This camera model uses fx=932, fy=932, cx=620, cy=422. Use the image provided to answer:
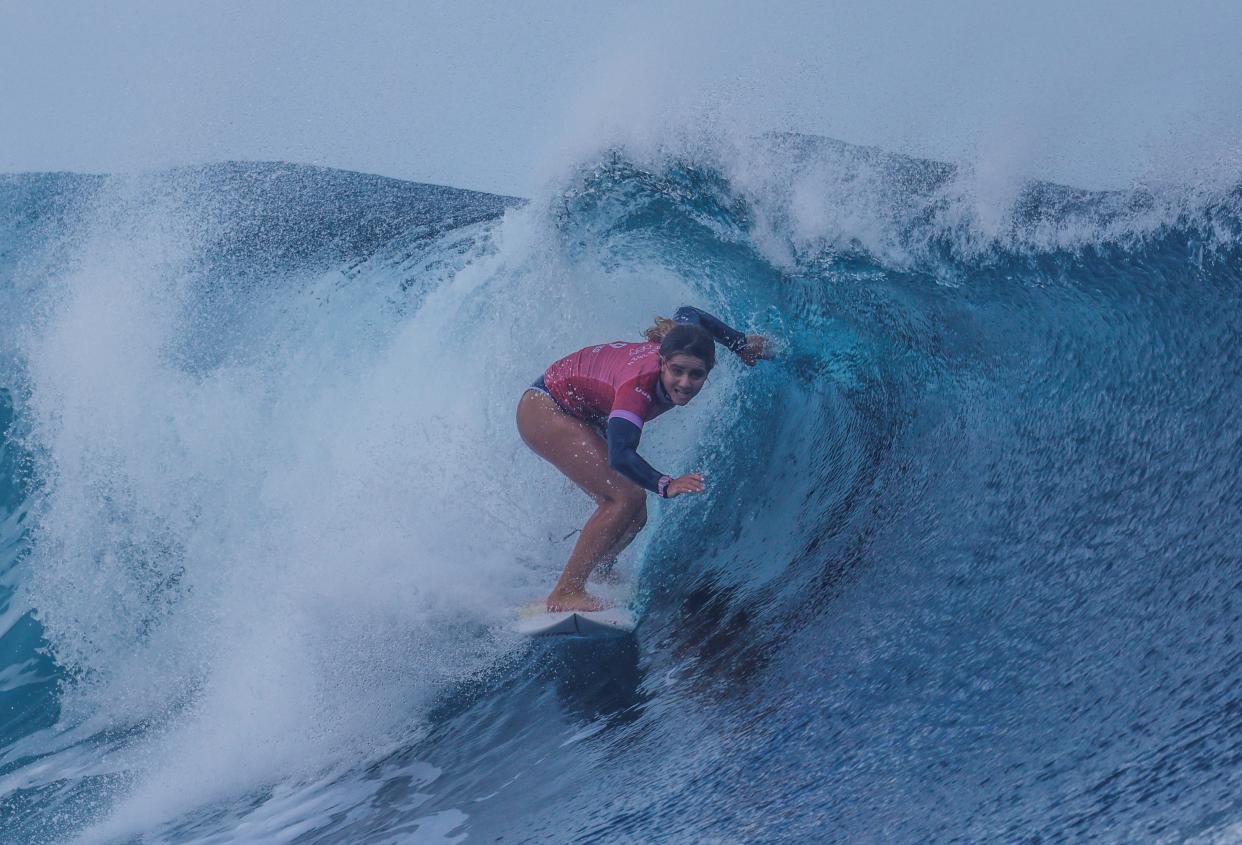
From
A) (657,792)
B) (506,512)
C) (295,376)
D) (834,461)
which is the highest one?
(295,376)

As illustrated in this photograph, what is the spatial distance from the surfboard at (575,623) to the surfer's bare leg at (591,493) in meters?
0.03

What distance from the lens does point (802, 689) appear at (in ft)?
5.95

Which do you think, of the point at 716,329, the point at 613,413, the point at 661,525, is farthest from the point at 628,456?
the point at 661,525

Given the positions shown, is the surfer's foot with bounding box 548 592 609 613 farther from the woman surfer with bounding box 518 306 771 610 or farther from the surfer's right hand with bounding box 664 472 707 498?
the surfer's right hand with bounding box 664 472 707 498

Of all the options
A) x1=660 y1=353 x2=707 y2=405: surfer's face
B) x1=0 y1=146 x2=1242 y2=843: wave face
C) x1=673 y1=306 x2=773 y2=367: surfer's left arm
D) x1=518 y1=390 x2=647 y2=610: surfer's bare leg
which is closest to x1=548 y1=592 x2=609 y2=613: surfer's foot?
x1=518 y1=390 x2=647 y2=610: surfer's bare leg

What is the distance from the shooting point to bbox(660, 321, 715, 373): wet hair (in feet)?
6.86

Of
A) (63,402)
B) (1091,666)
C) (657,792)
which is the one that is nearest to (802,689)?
(657,792)

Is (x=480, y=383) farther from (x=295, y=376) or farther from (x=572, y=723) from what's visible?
(x=572, y=723)

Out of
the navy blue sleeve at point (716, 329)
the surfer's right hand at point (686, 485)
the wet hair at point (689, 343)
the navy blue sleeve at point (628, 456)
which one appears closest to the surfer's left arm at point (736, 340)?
the navy blue sleeve at point (716, 329)

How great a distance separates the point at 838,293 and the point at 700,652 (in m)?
1.64

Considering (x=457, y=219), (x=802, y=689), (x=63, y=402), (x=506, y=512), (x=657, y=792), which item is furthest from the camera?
(x=457, y=219)

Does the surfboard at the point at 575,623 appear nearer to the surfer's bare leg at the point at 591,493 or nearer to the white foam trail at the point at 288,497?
the surfer's bare leg at the point at 591,493

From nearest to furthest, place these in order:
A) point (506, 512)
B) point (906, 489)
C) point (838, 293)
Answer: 1. point (906, 489)
2. point (506, 512)
3. point (838, 293)

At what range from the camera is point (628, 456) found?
210 cm
